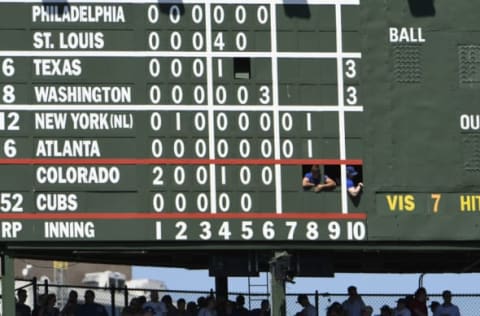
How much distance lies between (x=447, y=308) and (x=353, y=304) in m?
1.31

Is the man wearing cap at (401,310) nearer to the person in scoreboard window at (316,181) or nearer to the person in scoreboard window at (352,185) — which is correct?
the person in scoreboard window at (352,185)

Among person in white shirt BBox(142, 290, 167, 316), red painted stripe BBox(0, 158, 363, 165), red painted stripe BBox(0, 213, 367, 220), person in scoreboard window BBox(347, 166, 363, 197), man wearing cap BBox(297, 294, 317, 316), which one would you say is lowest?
man wearing cap BBox(297, 294, 317, 316)

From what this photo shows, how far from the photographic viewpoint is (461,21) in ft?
59.5

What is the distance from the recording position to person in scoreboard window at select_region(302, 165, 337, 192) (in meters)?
17.7

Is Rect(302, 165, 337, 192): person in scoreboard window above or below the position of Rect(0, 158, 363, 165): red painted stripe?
below

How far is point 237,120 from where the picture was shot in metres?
17.7

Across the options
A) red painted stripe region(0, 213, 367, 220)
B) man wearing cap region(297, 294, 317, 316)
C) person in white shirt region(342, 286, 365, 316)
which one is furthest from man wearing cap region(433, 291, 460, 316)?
red painted stripe region(0, 213, 367, 220)

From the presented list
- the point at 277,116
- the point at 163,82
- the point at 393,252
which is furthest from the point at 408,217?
the point at 163,82

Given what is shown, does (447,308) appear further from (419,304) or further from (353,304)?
(353,304)

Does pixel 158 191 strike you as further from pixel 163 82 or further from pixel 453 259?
pixel 453 259

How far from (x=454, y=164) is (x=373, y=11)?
2.13 metres

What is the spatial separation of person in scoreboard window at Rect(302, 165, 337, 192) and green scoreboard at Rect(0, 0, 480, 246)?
0.08 metres

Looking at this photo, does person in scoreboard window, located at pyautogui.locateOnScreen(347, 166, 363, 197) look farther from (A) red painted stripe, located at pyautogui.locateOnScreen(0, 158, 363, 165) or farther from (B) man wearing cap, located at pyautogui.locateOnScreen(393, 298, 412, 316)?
(B) man wearing cap, located at pyautogui.locateOnScreen(393, 298, 412, 316)

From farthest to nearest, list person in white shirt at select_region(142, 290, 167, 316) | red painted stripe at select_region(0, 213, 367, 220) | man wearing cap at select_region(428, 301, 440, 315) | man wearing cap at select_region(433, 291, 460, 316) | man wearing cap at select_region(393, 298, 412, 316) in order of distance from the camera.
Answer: man wearing cap at select_region(428, 301, 440, 315)
man wearing cap at select_region(433, 291, 460, 316)
man wearing cap at select_region(393, 298, 412, 316)
person in white shirt at select_region(142, 290, 167, 316)
red painted stripe at select_region(0, 213, 367, 220)
